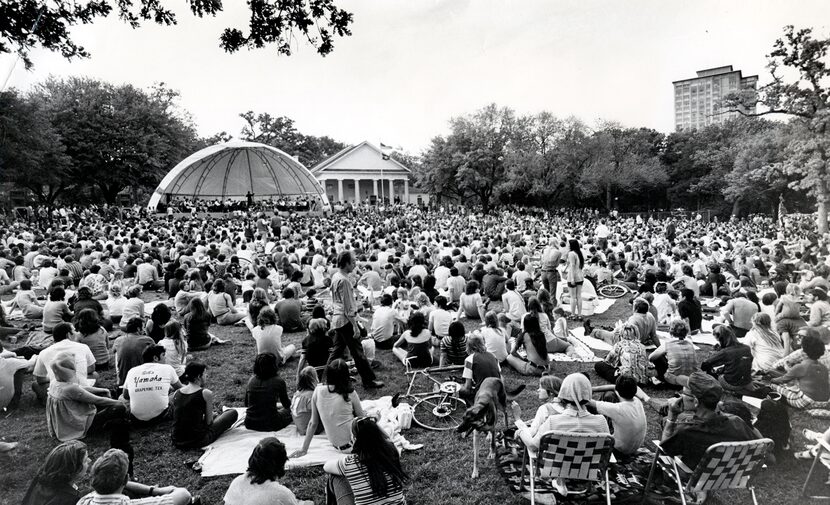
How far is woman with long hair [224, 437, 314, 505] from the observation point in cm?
291

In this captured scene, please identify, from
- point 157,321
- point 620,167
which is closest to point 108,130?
point 157,321

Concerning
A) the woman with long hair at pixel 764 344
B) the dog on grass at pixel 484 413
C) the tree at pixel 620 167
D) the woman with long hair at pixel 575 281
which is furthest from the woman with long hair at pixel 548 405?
the tree at pixel 620 167

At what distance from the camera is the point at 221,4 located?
4.57 meters

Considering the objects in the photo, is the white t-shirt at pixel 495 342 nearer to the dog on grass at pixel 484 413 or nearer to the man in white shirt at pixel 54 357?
the dog on grass at pixel 484 413

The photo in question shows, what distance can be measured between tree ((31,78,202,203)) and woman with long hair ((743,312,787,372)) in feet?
125

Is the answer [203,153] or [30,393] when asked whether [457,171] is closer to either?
[203,153]

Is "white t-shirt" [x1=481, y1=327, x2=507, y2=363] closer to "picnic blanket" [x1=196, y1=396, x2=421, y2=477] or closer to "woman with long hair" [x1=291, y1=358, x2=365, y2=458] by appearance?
"picnic blanket" [x1=196, y1=396, x2=421, y2=477]

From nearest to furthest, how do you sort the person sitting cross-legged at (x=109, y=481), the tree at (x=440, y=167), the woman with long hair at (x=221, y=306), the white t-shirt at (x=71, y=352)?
the person sitting cross-legged at (x=109, y=481) < the white t-shirt at (x=71, y=352) < the woman with long hair at (x=221, y=306) < the tree at (x=440, y=167)

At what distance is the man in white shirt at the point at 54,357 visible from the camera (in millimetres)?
5168

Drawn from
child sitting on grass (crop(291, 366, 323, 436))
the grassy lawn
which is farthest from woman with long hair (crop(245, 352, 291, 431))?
the grassy lawn

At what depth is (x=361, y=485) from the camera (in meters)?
3.12

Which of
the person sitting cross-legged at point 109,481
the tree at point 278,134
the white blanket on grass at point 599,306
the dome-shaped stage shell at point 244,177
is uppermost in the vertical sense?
the tree at point 278,134

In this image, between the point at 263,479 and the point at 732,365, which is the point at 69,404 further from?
the point at 732,365

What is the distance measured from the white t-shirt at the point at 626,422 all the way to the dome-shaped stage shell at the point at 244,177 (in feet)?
113
